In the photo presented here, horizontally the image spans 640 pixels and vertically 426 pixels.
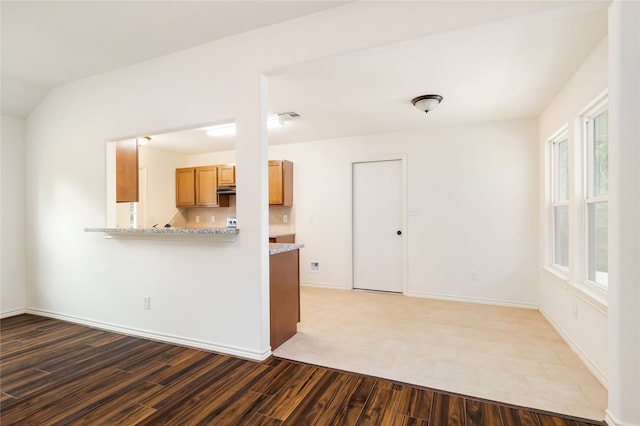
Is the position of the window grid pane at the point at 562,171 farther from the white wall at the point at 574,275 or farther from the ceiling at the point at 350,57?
the ceiling at the point at 350,57

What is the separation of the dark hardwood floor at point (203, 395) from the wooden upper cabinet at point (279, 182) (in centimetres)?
293

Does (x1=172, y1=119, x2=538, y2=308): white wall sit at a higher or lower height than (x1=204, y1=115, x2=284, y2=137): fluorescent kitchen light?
lower

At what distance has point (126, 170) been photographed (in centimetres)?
341

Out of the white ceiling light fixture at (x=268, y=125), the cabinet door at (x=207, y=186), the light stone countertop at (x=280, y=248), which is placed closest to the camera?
the light stone countertop at (x=280, y=248)

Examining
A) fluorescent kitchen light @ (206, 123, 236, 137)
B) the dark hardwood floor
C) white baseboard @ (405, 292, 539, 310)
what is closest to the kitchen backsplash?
fluorescent kitchen light @ (206, 123, 236, 137)

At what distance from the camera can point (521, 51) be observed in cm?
242

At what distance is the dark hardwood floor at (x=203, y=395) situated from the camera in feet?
5.91

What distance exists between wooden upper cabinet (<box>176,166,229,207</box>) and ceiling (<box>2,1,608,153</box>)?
97.5 inches

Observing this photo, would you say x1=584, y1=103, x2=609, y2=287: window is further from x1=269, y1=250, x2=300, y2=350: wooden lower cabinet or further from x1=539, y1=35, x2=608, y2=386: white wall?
x1=269, y1=250, x2=300, y2=350: wooden lower cabinet

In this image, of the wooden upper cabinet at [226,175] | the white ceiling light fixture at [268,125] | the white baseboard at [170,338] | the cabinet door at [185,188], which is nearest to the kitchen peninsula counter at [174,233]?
the white baseboard at [170,338]

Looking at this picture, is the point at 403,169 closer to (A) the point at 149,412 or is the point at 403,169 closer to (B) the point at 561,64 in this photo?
(B) the point at 561,64

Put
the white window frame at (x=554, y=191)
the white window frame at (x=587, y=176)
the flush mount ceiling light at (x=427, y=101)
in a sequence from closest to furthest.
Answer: the white window frame at (x=587, y=176) < the flush mount ceiling light at (x=427, y=101) < the white window frame at (x=554, y=191)

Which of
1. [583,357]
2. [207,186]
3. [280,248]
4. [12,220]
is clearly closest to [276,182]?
[207,186]

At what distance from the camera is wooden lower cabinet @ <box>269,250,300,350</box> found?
2779 millimetres
